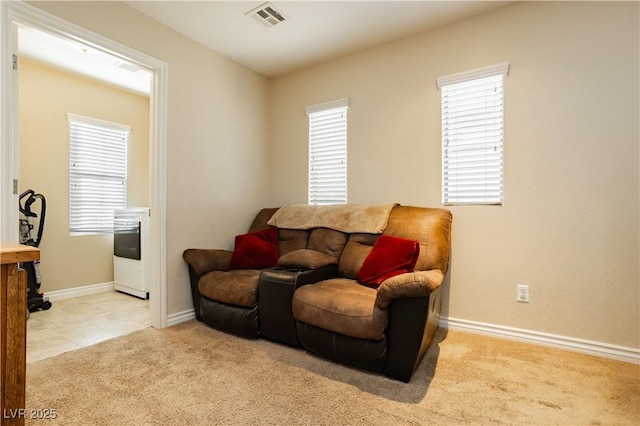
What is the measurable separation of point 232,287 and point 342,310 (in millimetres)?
1043

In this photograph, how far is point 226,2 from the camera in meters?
2.57

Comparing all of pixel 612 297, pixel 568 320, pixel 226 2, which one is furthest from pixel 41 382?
pixel 612 297

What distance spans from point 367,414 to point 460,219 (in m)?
1.82

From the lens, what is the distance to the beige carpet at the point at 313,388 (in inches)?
62.8

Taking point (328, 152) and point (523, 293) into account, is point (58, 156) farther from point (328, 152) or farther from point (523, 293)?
point (523, 293)

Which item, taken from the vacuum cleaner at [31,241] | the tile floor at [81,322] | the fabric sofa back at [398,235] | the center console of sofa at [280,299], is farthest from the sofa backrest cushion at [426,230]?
the vacuum cleaner at [31,241]

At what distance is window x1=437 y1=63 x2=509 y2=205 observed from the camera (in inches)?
104

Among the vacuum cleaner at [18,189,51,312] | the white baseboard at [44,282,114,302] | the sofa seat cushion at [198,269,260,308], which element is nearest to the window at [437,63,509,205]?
the sofa seat cushion at [198,269,260,308]

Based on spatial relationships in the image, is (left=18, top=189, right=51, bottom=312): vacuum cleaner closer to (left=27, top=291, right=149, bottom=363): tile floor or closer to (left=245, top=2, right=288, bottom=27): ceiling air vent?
(left=27, top=291, right=149, bottom=363): tile floor

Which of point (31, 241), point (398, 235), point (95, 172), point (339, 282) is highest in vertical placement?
point (95, 172)

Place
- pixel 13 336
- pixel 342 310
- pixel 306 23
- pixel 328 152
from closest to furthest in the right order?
1. pixel 13 336
2. pixel 342 310
3. pixel 306 23
4. pixel 328 152

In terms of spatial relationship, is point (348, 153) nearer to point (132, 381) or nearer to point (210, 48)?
point (210, 48)

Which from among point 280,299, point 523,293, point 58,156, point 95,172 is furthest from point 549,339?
point 58,156

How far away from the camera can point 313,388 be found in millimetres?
1850
